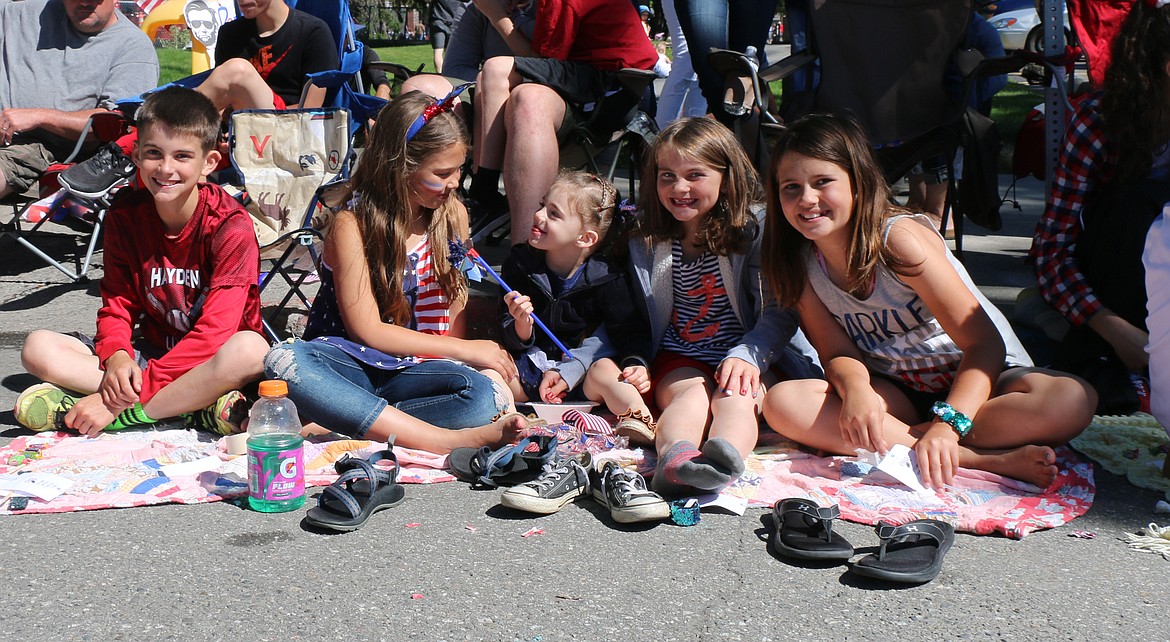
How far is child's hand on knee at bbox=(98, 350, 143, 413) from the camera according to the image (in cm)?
311

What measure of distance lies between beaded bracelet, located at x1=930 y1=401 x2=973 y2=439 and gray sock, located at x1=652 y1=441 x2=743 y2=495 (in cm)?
59

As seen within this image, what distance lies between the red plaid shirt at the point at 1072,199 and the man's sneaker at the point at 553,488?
1670mm

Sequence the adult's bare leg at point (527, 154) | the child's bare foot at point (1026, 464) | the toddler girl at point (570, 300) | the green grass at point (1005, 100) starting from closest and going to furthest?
the child's bare foot at point (1026, 464) → the toddler girl at point (570, 300) → the adult's bare leg at point (527, 154) → the green grass at point (1005, 100)

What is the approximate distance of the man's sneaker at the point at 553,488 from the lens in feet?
8.55

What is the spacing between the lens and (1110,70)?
11.3 ft

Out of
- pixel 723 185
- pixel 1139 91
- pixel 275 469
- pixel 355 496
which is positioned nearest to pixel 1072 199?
pixel 1139 91

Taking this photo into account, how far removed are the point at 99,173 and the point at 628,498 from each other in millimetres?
3369

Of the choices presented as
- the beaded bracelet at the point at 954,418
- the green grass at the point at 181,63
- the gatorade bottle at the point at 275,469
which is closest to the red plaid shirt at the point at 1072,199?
the beaded bracelet at the point at 954,418

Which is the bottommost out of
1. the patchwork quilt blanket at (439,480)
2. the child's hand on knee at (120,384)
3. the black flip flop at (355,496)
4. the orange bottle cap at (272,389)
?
the patchwork quilt blanket at (439,480)

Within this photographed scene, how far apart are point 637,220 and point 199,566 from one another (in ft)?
5.77

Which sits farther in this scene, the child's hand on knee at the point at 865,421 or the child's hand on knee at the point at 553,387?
the child's hand on knee at the point at 553,387

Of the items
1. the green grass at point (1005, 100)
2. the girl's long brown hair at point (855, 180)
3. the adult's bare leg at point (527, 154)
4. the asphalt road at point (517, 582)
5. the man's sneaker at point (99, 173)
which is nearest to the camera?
the asphalt road at point (517, 582)

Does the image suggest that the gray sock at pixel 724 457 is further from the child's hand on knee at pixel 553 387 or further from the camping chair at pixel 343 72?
the camping chair at pixel 343 72

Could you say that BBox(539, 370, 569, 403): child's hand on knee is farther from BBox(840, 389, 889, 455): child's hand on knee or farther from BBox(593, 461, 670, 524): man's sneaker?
BBox(840, 389, 889, 455): child's hand on knee
